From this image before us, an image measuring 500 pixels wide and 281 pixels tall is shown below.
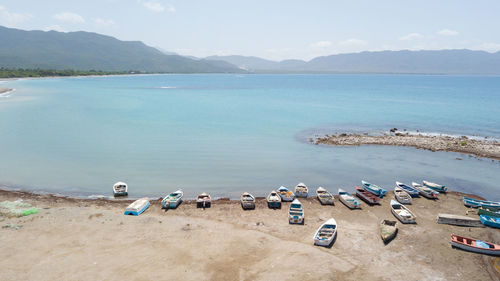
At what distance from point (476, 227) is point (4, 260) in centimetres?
3629

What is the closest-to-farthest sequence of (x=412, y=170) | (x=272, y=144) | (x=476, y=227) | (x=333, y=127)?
1. (x=476, y=227)
2. (x=412, y=170)
3. (x=272, y=144)
4. (x=333, y=127)

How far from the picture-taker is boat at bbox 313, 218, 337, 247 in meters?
22.7

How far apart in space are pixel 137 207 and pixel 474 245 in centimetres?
2743

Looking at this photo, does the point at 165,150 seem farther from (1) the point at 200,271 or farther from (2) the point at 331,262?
(2) the point at 331,262

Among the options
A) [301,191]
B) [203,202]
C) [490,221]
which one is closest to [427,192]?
[490,221]

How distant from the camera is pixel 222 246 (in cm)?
2267

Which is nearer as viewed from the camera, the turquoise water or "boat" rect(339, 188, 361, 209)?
"boat" rect(339, 188, 361, 209)

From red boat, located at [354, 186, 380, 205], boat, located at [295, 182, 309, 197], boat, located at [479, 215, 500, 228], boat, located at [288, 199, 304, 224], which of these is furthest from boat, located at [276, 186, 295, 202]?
boat, located at [479, 215, 500, 228]

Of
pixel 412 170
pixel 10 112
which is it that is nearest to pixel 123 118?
pixel 10 112

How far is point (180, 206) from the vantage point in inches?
1161

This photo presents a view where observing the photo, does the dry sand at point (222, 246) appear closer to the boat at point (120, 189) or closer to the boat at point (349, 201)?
the boat at point (349, 201)

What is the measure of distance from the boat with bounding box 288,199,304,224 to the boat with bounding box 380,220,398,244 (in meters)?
6.49

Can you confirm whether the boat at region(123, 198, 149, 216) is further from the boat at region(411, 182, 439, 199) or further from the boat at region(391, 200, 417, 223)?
the boat at region(411, 182, 439, 199)

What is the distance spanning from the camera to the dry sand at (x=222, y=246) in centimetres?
1973
